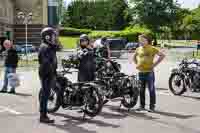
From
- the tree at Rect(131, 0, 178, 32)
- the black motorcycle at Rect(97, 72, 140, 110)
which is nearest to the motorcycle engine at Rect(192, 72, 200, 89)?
the black motorcycle at Rect(97, 72, 140, 110)

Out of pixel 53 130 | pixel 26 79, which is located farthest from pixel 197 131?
pixel 26 79

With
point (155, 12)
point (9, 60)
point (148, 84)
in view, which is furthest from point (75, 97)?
point (155, 12)

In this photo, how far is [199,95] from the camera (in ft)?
49.2

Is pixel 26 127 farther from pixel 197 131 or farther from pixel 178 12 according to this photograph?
pixel 178 12

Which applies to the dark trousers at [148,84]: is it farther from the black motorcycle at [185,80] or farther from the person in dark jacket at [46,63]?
the black motorcycle at [185,80]

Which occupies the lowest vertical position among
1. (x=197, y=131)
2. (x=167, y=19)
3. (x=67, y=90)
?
(x=197, y=131)

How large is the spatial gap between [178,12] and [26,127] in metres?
85.9

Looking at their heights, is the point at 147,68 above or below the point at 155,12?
below

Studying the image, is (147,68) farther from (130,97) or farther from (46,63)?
(46,63)

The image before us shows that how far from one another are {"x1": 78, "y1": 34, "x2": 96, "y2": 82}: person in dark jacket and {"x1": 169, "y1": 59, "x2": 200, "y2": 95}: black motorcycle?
4.16 meters

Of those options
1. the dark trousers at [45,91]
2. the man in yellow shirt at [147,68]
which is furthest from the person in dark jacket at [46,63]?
the man in yellow shirt at [147,68]

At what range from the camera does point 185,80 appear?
15.0 m

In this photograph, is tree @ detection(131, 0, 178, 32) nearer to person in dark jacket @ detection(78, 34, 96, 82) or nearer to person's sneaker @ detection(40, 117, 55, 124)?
person in dark jacket @ detection(78, 34, 96, 82)

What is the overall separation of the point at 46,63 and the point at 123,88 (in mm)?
2476
